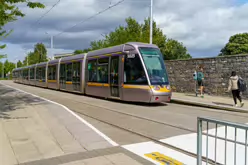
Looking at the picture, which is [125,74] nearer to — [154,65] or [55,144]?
[154,65]

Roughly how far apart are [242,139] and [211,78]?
13212 millimetres

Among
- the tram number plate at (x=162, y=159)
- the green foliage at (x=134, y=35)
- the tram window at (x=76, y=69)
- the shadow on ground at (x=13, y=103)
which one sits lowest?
the tram number plate at (x=162, y=159)

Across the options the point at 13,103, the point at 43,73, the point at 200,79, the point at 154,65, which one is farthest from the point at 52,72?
the point at 154,65

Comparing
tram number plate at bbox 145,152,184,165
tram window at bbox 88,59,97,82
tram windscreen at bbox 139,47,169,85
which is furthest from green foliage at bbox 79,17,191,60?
tram number plate at bbox 145,152,184,165

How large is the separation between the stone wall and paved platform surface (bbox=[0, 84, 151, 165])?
32.8 feet

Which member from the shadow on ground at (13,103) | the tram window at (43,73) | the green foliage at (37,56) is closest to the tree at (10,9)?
the shadow on ground at (13,103)

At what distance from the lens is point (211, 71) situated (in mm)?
16109

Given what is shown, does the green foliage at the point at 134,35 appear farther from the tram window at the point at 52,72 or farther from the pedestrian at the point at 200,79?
the pedestrian at the point at 200,79

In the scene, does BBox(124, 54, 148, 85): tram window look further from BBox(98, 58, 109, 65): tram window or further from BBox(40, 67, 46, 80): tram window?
BBox(40, 67, 46, 80): tram window

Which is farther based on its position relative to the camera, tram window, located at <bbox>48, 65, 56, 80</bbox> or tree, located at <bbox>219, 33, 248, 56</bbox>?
tree, located at <bbox>219, 33, 248, 56</bbox>

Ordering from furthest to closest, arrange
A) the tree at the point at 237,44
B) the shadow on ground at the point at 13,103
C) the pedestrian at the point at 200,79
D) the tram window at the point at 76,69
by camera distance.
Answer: the tree at the point at 237,44, the tram window at the point at 76,69, the pedestrian at the point at 200,79, the shadow on ground at the point at 13,103

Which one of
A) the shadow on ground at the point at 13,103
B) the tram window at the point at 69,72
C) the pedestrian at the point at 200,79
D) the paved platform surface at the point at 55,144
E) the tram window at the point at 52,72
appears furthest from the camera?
the tram window at the point at 52,72

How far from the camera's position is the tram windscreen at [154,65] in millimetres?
12050

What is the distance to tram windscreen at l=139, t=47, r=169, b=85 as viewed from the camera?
12.1 meters
